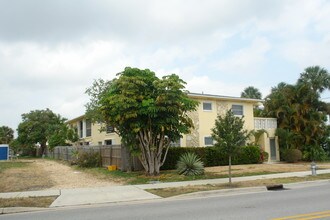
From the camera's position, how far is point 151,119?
1934 cm

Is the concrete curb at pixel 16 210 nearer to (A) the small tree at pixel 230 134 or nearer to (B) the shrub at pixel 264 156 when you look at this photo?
(A) the small tree at pixel 230 134

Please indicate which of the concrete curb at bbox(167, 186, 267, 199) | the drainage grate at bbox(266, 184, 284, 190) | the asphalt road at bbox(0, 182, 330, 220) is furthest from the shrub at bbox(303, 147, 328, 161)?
the asphalt road at bbox(0, 182, 330, 220)

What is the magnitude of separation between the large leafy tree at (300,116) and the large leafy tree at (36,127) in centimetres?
3163

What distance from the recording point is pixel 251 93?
5888 centimetres

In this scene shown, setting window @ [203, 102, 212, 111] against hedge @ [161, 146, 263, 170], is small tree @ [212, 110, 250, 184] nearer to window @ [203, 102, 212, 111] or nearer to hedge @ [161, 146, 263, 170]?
hedge @ [161, 146, 263, 170]

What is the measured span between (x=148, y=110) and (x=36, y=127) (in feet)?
127

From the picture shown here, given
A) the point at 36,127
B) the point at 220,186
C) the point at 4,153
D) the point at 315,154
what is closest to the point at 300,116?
the point at 315,154

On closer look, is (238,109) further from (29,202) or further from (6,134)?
(6,134)

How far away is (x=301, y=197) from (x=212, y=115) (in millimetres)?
17771

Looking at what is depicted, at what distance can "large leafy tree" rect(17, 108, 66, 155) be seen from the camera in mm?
51812

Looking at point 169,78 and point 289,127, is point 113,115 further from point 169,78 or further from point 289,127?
point 289,127

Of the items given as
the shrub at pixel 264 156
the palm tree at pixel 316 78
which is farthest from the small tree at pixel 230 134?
the palm tree at pixel 316 78

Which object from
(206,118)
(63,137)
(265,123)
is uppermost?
(206,118)

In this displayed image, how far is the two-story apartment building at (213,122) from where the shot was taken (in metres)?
28.3
